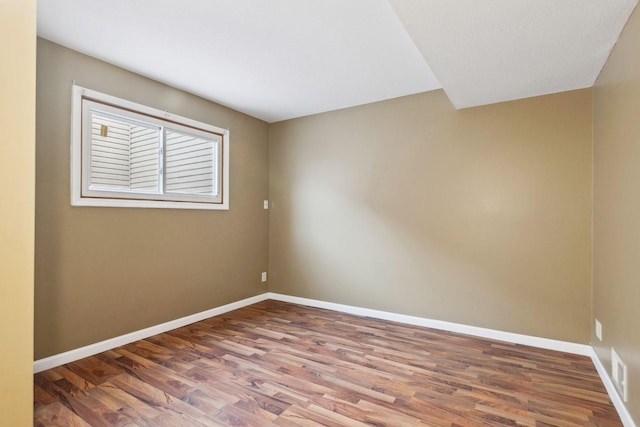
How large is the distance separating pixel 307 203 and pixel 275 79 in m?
1.63

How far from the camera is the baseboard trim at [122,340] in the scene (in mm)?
2381

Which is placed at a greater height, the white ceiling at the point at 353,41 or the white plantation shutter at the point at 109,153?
the white ceiling at the point at 353,41

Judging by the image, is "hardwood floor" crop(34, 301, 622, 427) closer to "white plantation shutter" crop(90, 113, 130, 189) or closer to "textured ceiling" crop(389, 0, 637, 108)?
"white plantation shutter" crop(90, 113, 130, 189)

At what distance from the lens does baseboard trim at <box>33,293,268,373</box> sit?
238 centimetres

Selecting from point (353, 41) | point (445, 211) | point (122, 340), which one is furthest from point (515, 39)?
point (122, 340)

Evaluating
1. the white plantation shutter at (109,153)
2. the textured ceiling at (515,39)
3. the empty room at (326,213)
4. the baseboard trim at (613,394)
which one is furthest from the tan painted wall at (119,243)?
the baseboard trim at (613,394)

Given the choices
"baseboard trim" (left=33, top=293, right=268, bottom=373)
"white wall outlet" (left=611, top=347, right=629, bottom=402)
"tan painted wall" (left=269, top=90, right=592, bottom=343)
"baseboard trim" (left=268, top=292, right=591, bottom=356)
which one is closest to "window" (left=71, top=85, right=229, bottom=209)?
"tan painted wall" (left=269, top=90, right=592, bottom=343)

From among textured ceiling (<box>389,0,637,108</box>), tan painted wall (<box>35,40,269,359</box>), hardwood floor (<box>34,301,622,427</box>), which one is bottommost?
hardwood floor (<box>34,301,622,427</box>)

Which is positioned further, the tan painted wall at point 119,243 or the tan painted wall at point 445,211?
the tan painted wall at point 445,211

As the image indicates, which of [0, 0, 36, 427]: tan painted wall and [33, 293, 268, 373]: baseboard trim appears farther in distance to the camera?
[33, 293, 268, 373]: baseboard trim

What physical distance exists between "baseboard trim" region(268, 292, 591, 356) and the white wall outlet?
770mm

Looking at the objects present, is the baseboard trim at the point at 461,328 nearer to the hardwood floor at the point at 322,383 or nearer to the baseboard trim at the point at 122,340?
the hardwood floor at the point at 322,383

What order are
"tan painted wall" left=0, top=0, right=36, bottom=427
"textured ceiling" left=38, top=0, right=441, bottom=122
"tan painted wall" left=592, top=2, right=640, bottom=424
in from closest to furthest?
"tan painted wall" left=0, top=0, right=36, bottom=427 < "tan painted wall" left=592, top=2, right=640, bottom=424 < "textured ceiling" left=38, top=0, right=441, bottom=122

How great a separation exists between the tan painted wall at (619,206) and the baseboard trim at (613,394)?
0.06 metres
